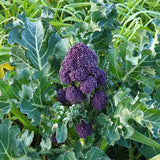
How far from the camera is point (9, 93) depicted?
1.42 m

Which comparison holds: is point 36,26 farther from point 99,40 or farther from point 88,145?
point 88,145

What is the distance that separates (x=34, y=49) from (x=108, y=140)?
24.4 inches

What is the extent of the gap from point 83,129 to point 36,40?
54cm

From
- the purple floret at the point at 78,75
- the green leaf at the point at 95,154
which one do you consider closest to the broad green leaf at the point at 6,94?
the purple floret at the point at 78,75

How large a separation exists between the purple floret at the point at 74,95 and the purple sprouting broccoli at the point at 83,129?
0.13 metres

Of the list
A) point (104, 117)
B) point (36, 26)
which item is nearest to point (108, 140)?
point (104, 117)

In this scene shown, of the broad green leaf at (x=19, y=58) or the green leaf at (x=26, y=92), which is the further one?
the broad green leaf at (x=19, y=58)

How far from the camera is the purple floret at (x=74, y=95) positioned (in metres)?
1.31

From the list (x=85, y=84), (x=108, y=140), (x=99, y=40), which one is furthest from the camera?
(x=99, y=40)

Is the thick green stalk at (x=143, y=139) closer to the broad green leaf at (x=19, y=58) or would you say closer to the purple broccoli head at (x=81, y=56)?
the purple broccoli head at (x=81, y=56)

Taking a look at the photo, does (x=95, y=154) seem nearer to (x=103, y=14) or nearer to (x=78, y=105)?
(x=78, y=105)

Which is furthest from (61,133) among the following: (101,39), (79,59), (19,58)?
(101,39)

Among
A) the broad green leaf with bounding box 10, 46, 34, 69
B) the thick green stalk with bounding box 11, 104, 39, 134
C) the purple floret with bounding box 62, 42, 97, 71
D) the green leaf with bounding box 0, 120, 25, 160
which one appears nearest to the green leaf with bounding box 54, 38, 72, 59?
the broad green leaf with bounding box 10, 46, 34, 69

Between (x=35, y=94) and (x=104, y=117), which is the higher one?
(x=35, y=94)
